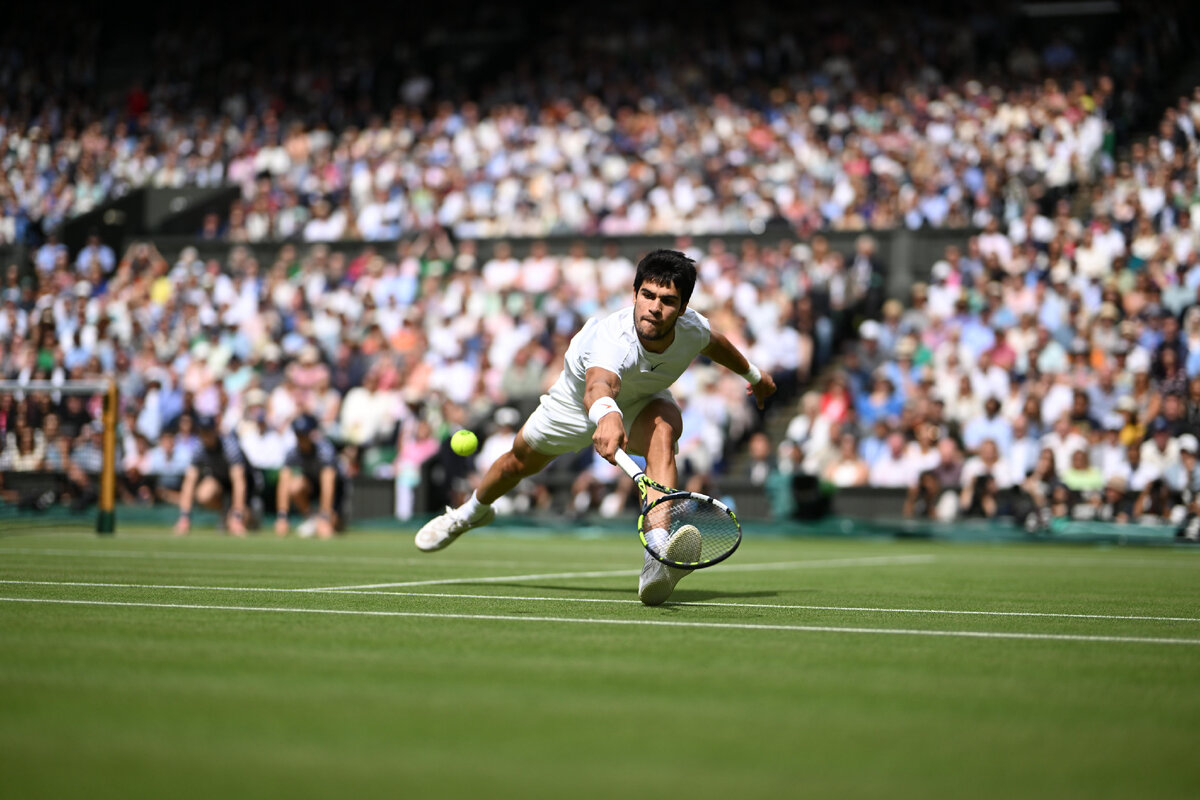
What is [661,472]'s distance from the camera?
27.6 feet

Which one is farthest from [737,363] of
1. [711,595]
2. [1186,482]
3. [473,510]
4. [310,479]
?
[310,479]

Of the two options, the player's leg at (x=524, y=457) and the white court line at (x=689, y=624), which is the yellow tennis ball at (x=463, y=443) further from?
the white court line at (x=689, y=624)

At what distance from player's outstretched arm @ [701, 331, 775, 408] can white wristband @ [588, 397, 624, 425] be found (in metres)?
1.35

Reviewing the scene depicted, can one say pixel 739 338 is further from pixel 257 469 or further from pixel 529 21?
pixel 529 21

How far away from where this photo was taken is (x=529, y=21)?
34.9 meters

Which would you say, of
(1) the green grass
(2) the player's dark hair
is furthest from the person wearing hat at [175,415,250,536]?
(2) the player's dark hair

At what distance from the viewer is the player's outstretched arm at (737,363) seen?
29.6ft

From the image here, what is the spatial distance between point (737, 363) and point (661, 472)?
1.16 metres

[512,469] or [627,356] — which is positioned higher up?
[627,356]

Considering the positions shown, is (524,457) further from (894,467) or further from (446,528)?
(894,467)

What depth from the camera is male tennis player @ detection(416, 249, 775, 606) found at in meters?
8.00

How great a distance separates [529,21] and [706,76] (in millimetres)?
7412

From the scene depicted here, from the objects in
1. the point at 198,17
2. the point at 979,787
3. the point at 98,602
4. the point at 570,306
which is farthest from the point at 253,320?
the point at 979,787

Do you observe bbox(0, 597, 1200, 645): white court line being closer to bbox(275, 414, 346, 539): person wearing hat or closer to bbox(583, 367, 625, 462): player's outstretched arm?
bbox(583, 367, 625, 462): player's outstretched arm
